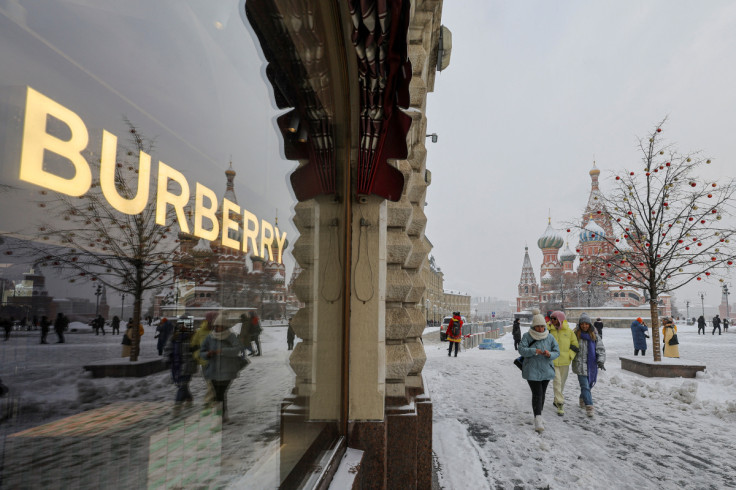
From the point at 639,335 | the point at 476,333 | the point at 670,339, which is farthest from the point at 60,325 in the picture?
the point at 476,333

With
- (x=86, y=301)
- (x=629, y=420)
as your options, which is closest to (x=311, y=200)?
(x=86, y=301)

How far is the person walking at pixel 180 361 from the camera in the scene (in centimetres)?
154

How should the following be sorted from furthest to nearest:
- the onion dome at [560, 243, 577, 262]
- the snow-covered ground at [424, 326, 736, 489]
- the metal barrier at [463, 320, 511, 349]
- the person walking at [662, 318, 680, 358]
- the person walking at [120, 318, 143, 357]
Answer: the onion dome at [560, 243, 577, 262]
the metal barrier at [463, 320, 511, 349]
the person walking at [662, 318, 680, 358]
the snow-covered ground at [424, 326, 736, 489]
the person walking at [120, 318, 143, 357]

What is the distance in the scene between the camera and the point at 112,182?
3.72ft

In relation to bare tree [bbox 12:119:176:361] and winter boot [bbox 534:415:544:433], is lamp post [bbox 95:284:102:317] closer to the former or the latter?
bare tree [bbox 12:119:176:361]

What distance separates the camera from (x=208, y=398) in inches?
73.0

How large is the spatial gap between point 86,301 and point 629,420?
8.54 meters

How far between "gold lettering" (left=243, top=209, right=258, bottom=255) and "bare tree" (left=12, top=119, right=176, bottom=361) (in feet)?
2.49

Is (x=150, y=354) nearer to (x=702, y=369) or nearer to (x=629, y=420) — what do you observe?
(x=629, y=420)

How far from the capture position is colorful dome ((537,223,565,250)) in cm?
6975

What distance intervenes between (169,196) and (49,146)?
0.55 m

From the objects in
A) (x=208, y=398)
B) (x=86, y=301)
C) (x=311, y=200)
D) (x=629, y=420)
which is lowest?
(x=629, y=420)

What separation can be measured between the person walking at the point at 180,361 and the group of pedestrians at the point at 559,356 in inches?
230

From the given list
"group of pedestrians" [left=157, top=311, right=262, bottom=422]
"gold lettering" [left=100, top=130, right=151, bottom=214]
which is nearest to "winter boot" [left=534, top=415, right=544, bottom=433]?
"group of pedestrians" [left=157, top=311, right=262, bottom=422]
